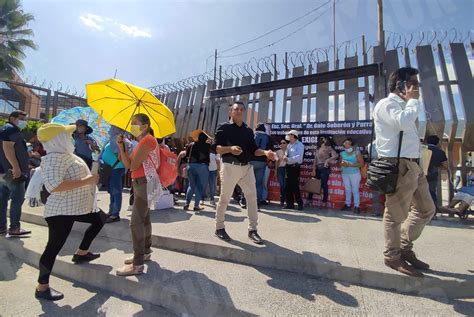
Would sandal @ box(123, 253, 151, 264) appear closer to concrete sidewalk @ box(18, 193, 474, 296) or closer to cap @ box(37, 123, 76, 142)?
concrete sidewalk @ box(18, 193, 474, 296)

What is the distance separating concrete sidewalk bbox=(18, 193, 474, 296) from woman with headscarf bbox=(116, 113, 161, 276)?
0.76 m

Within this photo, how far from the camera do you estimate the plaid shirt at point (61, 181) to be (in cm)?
280

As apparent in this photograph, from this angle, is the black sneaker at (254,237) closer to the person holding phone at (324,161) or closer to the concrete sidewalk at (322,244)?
the concrete sidewalk at (322,244)

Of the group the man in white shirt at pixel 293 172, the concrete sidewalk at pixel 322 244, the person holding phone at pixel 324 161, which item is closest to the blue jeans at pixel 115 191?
the concrete sidewalk at pixel 322 244

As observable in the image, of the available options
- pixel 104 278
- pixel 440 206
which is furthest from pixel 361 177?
pixel 104 278

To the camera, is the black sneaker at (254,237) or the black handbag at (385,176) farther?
the black sneaker at (254,237)

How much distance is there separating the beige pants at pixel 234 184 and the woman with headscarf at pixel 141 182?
835 millimetres

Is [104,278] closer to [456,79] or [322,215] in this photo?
[322,215]

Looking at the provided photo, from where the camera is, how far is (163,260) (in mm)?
3389

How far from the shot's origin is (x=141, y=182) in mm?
3057

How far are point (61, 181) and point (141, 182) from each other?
717 mm

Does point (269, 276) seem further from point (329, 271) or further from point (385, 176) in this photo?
point (385, 176)

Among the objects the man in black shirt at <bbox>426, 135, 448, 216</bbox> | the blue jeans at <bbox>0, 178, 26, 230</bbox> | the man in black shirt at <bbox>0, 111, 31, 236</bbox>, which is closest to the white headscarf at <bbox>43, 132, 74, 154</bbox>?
the man in black shirt at <bbox>0, 111, 31, 236</bbox>

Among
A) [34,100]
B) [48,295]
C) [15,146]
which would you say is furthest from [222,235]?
[34,100]
